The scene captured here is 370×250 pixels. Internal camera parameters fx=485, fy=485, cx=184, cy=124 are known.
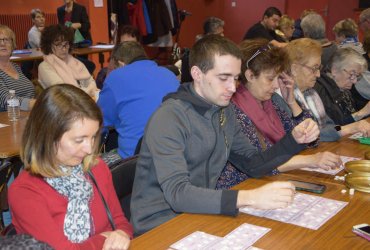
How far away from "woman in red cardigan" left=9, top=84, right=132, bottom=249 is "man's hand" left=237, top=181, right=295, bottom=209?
46cm

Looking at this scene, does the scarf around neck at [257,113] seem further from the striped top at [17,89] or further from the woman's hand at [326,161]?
the striped top at [17,89]

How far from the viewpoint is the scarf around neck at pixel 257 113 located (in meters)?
2.66

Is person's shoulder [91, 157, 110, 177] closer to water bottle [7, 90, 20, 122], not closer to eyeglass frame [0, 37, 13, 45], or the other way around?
water bottle [7, 90, 20, 122]

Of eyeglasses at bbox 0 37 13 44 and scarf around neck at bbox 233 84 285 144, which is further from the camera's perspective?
eyeglasses at bbox 0 37 13 44

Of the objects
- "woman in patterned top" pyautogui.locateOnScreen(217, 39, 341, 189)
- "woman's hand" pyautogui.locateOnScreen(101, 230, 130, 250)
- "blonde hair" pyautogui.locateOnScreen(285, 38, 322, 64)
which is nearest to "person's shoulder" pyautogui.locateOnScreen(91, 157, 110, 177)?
"woman's hand" pyautogui.locateOnScreen(101, 230, 130, 250)

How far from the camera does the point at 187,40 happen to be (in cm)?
1184

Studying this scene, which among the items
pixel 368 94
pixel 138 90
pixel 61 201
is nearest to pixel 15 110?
pixel 138 90

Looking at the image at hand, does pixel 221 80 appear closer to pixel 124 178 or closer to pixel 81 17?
pixel 124 178

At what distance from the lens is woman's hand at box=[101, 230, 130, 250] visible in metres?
1.63

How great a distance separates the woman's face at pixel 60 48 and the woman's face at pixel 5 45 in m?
0.65

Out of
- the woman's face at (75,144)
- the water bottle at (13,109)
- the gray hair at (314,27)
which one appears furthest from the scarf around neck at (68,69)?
the woman's face at (75,144)

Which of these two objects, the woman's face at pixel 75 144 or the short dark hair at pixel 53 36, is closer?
the woman's face at pixel 75 144

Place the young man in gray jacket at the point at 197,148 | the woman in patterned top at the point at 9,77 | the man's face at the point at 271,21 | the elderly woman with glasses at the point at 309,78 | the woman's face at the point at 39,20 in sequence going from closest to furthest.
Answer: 1. the young man in gray jacket at the point at 197,148
2. the elderly woman with glasses at the point at 309,78
3. the woman in patterned top at the point at 9,77
4. the man's face at the point at 271,21
5. the woman's face at the point at 39,20

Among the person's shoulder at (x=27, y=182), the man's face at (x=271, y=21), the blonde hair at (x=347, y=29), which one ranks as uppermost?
the man's face at (x=271, y=21)
